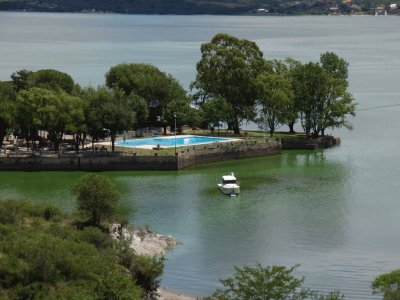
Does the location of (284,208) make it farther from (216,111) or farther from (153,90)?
(153,90)

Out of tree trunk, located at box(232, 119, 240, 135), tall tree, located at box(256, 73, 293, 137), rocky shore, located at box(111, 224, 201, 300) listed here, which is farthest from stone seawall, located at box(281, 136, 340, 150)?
rocky shore, located at box(111, 224, 201, 300)

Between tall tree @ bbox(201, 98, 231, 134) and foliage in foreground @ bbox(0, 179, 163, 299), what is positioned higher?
tall tree @ bbox(201, 98, 231, 134)

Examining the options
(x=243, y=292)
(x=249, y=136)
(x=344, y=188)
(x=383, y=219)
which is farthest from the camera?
(x=249, y=136)

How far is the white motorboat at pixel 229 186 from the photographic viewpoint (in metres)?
53.4

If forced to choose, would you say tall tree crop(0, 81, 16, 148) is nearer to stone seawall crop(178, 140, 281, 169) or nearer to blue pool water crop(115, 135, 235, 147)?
blue pool water crop(115, 135, 235, 147)

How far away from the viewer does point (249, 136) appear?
234 feet

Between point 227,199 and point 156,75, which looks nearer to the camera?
point 227,199

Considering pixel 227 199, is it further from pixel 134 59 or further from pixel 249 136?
pixel 134 59

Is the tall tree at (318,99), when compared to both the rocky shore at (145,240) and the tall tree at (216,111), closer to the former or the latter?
the tall tree at (216,111)

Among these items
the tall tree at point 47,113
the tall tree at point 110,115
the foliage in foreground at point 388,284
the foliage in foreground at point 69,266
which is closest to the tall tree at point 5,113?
the tall tree at point 47,113

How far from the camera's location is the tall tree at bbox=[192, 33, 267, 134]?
7250cm

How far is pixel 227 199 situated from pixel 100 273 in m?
19.9

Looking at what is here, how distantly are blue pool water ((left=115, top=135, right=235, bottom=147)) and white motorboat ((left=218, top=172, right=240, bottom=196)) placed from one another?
11.2m

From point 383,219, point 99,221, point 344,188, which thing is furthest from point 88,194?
point 344,188
